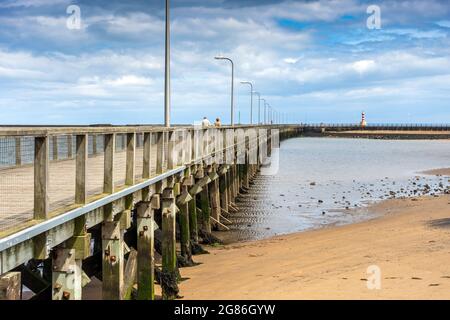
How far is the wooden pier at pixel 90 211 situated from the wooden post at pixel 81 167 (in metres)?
0.01

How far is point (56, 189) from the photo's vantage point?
330 inches

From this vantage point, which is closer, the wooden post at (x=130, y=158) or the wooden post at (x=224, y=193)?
the wooden post at (x=130, y=158)

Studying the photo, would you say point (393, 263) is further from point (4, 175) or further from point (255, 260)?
point (4, 175)

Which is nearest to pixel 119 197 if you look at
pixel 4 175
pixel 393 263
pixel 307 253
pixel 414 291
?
pixel 4 175

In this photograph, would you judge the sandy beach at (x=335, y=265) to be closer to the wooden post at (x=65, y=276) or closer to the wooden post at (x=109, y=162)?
the wooden post at (x=109, y=162)

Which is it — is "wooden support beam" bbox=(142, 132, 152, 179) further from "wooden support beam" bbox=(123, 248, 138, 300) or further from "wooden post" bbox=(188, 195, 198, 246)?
"wooden post" bbox=(188, 195, 198, 246)

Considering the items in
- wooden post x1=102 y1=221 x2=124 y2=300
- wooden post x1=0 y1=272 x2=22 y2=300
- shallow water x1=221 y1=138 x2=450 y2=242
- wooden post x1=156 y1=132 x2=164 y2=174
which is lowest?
shallow water x1=221 y1=138 x2=450 y2=242

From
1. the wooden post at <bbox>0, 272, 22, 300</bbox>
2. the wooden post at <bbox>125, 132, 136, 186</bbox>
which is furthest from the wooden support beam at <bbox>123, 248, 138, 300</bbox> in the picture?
the wooden post at <bbox>0, 272, 22, 300</bbox>

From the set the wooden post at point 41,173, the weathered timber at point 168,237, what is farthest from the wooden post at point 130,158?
the wooden post at point 41,173

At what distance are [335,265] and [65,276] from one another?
6.35 meters

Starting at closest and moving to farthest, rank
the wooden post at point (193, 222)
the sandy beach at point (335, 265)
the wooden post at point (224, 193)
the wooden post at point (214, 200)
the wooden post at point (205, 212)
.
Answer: the sandy beach at point (335, 265), the wooden post at point (193, 222), the wooden post at point (205, 212), the wooden post at point (214, 200), the wooden post at point (224, 193)

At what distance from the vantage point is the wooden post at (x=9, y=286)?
16.6ft

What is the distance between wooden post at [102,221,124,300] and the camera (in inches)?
329

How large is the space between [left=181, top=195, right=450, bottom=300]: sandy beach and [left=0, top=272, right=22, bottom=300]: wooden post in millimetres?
5262
